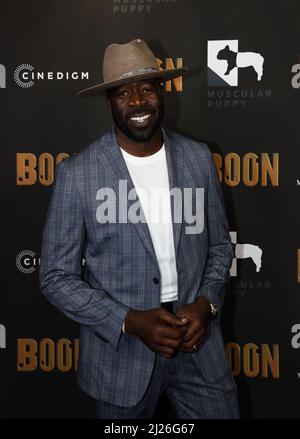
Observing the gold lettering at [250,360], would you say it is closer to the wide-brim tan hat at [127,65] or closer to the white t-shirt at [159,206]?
the white t-shirt at [159,206]

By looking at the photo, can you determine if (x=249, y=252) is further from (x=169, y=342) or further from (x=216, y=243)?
(x=169, y=342)

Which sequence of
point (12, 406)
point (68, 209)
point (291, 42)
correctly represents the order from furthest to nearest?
point (12, 406)
point (291, 42)
point (68, 209)

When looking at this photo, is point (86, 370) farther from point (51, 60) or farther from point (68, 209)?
point (51, 60)

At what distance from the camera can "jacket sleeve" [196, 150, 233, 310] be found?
180cm

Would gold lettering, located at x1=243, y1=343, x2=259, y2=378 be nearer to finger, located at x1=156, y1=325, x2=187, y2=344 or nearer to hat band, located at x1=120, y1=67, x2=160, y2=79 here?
finger, located at x1=156, y1=325, x2=187, y2=344

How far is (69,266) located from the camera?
168 cm

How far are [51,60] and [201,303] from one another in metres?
1.30

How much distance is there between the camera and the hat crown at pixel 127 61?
175 cm

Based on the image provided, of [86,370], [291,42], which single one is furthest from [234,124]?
[86,370]

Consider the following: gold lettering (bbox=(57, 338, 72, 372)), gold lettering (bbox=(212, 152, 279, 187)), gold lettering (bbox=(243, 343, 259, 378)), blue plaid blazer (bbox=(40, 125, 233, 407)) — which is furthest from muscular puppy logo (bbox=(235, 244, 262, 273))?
gold lettering (bbox=(57, 338, 72, 372))

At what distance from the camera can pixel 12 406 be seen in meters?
2.59

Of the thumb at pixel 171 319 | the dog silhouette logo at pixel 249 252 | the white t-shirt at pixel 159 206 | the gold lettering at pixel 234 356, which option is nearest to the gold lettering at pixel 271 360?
the gold lettering at pixel 234 356

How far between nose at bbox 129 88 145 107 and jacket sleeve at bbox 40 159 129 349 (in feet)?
0.88

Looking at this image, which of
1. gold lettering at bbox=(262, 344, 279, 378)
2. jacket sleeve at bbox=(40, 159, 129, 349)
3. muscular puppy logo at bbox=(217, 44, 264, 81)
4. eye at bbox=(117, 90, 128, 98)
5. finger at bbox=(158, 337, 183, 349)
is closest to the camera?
finger at bbox=(158, 337, 183, 349)
